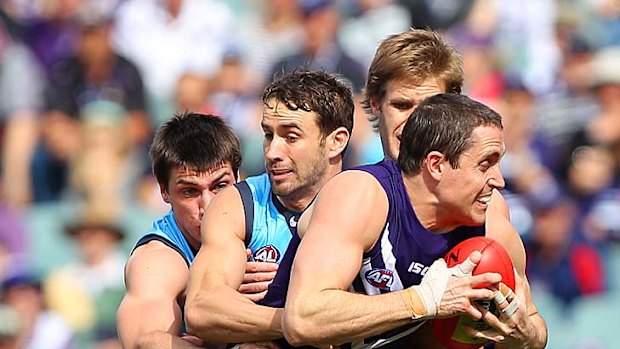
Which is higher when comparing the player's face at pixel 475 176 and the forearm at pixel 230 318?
the player's face at pixel 475 176

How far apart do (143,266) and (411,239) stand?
146 cm

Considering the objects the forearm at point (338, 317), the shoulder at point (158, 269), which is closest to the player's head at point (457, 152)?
the forearm at point (338, 317)

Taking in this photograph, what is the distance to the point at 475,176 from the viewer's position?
4516mm

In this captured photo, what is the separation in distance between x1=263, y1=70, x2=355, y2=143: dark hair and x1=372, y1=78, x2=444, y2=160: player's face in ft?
0.65

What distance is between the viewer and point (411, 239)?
15.1 feet

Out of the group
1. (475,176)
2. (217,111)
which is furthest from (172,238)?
(217,111)

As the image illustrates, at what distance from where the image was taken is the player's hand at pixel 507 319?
14.8ft

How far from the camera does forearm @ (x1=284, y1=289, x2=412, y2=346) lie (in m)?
4.34

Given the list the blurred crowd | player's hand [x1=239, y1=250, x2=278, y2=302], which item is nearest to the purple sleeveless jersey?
player's hand [x1=239, y1=250, x2=278, y2=302]

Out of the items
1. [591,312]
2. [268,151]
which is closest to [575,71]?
[591,312]

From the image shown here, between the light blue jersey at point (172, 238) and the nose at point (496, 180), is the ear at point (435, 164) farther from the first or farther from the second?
the light blue jersey at point (172, 238)

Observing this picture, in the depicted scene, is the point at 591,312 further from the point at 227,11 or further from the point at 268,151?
the point at 268,151

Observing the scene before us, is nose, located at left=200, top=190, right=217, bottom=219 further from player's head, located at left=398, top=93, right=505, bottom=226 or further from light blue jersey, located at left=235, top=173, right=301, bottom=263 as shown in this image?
player's head, located at left=398, top=93, right=505, bottom=226

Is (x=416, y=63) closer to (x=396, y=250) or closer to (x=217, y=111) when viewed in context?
(x=396, y=250)
